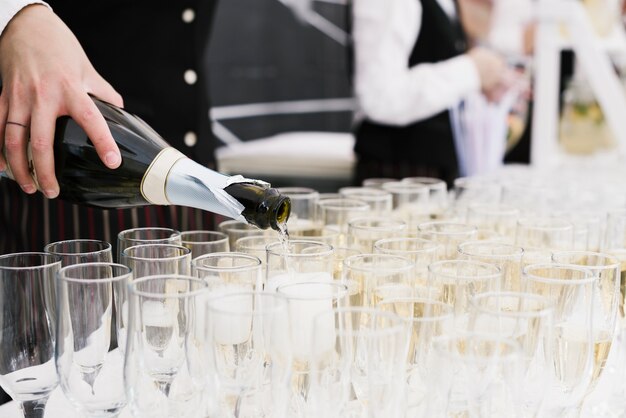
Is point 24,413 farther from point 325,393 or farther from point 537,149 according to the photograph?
point 537,149

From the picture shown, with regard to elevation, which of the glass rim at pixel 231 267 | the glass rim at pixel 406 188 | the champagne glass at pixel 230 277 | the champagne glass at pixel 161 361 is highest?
the glass rim at pixel 406 188

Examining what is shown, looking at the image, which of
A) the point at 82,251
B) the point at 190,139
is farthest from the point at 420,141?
the point at 82,251

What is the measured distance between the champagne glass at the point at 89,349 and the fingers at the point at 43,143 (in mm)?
279

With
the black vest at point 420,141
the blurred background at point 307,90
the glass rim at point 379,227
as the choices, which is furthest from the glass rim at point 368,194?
the black vest at point 420,141

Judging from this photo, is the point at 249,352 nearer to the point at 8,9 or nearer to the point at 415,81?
the point at 8,9

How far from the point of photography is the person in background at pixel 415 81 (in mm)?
2992

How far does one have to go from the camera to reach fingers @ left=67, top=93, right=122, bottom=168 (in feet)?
3.36

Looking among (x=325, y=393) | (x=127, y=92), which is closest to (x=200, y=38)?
(x=127, y=92)

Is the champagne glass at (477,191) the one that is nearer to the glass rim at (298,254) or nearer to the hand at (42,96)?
the glass rim at (298,254)

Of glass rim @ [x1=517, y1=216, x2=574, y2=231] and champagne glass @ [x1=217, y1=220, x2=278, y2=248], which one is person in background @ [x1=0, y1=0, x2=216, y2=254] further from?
glass rim @ [x1=517, y1=216, x2=574, y2=231]

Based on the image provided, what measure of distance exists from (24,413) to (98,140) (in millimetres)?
362

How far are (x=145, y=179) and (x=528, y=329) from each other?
553 millimetres

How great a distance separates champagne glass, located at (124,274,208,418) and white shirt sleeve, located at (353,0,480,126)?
2.35 m

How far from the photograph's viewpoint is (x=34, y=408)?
821 millimetres
